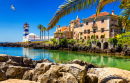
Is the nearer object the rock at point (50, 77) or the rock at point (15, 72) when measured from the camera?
the rock at point (50, 77)

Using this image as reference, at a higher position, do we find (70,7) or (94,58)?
(70,7)

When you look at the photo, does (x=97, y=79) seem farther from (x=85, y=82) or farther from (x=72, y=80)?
(x=72, y=80)

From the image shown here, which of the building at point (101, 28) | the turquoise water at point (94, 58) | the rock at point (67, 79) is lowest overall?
the turquoise water at point (94, 58)

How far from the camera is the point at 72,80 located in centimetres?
436

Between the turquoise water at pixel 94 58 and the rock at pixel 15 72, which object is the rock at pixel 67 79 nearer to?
the rock at pixel 15 72

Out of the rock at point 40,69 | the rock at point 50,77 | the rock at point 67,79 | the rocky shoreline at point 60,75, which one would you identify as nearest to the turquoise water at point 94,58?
the rocky shoreline at point 60,75

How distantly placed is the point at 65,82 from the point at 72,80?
0.29 m

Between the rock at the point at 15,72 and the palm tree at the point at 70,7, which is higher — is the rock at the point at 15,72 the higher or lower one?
the lower one

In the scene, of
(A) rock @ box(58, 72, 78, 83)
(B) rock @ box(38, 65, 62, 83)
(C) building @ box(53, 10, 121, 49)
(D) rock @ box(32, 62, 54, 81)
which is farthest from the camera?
(C) building @ box(53, 10, 121, 49)

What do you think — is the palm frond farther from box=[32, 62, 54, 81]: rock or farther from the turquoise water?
the turquoise water

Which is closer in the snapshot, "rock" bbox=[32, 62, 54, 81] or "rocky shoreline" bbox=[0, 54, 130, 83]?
"rocky shoreline" bbox=[0, 54, 130, 83]

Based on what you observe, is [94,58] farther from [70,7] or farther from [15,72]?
[70,7]

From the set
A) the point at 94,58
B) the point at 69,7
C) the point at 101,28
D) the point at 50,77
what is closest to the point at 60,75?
the point at 50,77

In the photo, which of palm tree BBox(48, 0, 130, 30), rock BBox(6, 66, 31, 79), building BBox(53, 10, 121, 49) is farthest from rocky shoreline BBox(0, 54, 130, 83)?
building BBox(53, 10, 121, 49)
